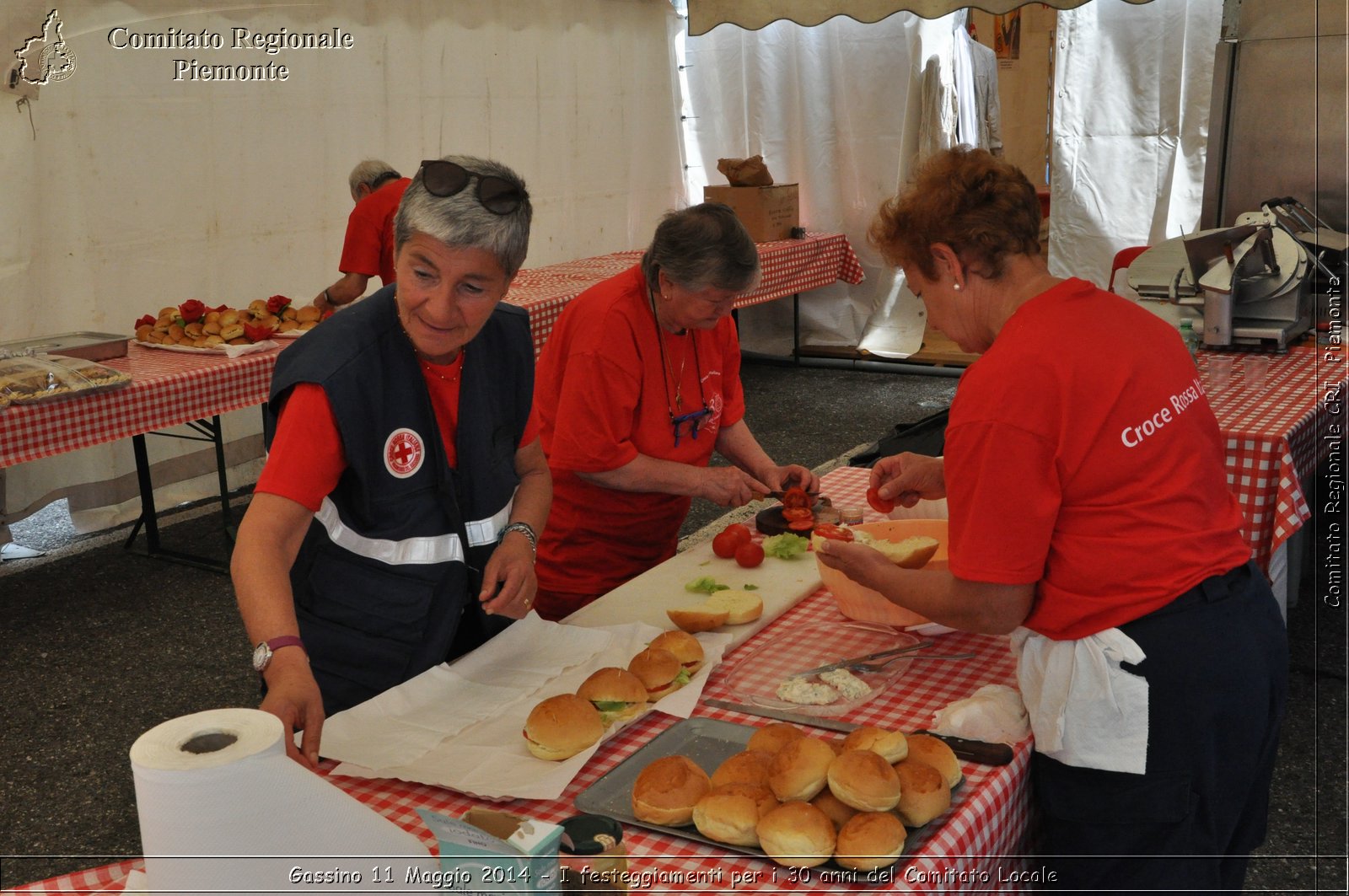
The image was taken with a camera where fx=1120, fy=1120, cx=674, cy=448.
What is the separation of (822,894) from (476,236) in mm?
1121

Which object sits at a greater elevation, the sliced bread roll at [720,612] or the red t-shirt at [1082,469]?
the red t-shirt at [1082,469]

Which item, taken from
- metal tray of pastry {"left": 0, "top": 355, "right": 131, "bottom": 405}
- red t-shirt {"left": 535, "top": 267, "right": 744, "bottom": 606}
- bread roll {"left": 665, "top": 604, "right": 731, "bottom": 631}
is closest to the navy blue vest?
bread roll {"left": 665, "top": 604, "right": 731, "bottom": 631}

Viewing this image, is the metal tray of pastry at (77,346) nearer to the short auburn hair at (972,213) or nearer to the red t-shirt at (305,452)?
the red t-shirt at (305,452)

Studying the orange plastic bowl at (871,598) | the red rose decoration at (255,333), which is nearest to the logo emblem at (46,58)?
the red rose decoration at (255,333)

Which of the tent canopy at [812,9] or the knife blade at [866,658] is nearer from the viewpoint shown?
the knife blade at [866,658]

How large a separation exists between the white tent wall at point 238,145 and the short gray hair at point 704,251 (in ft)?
13.1

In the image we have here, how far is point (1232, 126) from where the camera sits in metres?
5.84

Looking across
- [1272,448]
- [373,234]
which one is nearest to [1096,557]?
[1272,448]

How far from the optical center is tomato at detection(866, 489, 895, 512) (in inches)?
98.8

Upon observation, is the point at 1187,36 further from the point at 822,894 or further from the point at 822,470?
the point at 822,894

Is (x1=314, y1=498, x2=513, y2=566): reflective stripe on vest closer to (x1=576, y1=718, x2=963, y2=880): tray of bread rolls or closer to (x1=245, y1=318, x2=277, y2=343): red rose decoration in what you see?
(x1=576, y1=718, x2=963, y2=880): tray of bread rolls

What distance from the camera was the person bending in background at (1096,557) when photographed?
1.63 meters

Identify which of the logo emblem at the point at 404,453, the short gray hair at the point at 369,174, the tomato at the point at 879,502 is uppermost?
the short gray hair at the point at 369,174

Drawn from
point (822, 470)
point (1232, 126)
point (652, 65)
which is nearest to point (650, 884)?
point (822, 470)
